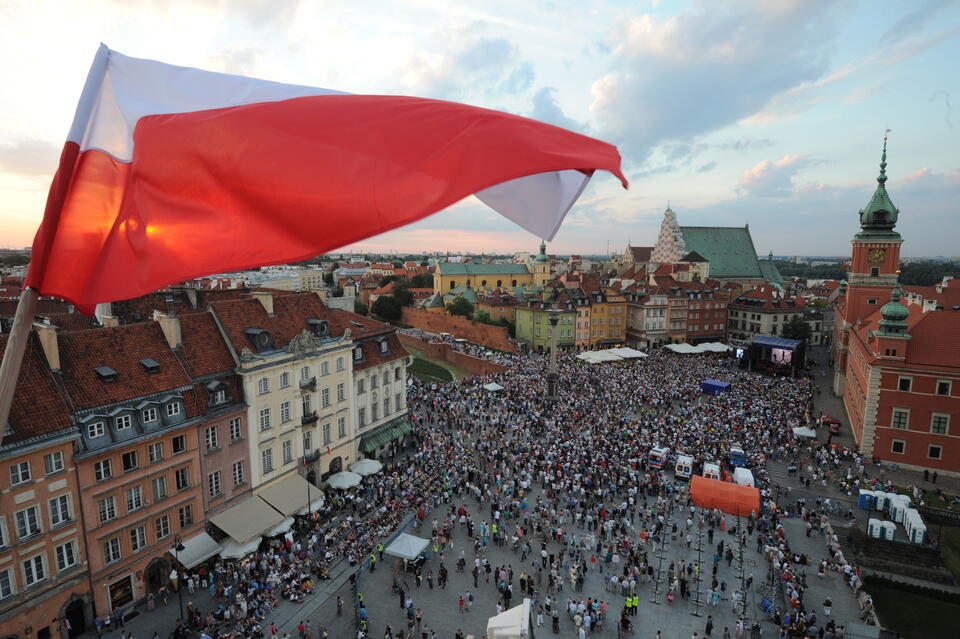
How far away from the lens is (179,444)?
900 inches

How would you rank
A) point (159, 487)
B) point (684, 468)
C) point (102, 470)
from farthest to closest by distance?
1. point (684, 468)
2. point (159, 487)
3. point (102, 470)

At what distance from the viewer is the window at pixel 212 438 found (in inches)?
952

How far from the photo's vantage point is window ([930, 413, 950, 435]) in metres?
34.2

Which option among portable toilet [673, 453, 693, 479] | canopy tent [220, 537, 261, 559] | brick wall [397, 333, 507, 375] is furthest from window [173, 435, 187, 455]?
brick wall [397, 333, 507, 375]

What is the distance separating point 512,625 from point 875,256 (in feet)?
197

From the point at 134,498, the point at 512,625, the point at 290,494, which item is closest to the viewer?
the point at 512,625

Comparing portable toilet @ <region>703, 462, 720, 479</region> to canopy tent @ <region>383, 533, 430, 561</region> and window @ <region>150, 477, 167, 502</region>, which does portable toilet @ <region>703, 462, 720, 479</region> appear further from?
window @ <region>150, 477, 167, 502</region>

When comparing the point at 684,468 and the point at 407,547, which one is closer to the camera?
the point at 407,547

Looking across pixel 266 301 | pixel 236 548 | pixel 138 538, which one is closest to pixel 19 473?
pixel 138 538

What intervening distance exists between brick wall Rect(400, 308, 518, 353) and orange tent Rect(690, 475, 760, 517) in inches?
1905

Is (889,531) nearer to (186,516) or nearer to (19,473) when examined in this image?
(186,516)

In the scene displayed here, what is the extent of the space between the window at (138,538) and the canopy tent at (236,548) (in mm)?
3043

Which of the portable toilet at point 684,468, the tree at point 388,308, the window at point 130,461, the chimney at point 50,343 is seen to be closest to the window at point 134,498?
the window at point 130,461

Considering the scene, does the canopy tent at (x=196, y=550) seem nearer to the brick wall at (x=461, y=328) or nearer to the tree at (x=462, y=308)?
the brick wall at (x=461, y=328)
